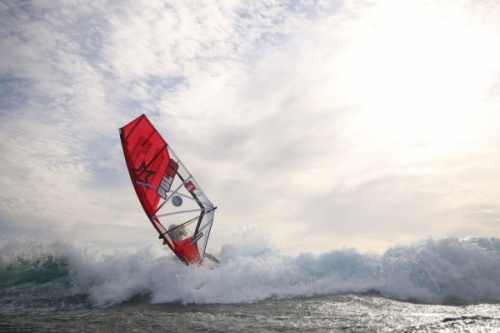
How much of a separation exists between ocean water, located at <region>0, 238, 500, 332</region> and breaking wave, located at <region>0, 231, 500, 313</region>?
3cm

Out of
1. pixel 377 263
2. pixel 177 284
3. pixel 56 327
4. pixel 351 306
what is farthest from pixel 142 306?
pixel 377 263

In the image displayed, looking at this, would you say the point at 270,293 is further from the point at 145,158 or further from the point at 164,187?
the point at 145,158

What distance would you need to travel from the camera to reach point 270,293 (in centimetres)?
825

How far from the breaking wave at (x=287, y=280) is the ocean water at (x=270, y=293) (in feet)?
0.10

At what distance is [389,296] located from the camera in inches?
323

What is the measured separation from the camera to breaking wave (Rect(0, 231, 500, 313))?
834 cm

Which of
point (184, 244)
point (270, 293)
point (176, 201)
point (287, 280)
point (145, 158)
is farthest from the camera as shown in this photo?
point (176, 201)

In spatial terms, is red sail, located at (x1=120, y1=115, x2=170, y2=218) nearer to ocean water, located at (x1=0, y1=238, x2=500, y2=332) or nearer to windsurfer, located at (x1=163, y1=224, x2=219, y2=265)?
windsurfer, located at (x1=163, y1=224, x2=219, y2=265)

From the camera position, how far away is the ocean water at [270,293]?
526 centimetres

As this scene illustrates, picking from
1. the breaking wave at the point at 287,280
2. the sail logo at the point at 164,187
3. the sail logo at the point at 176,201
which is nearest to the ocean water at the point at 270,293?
the breaking wave at the point at 287,280

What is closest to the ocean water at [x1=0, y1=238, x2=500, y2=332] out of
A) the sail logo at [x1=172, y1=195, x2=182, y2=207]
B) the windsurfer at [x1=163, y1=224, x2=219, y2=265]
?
the windsurfer at [x1=163, y1=224, x2=219, y2=265]

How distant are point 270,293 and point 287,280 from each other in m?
1.08

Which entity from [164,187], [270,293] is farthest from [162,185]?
[270,293]

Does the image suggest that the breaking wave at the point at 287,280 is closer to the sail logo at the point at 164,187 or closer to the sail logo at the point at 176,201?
the sail logo at the point at 176,201
